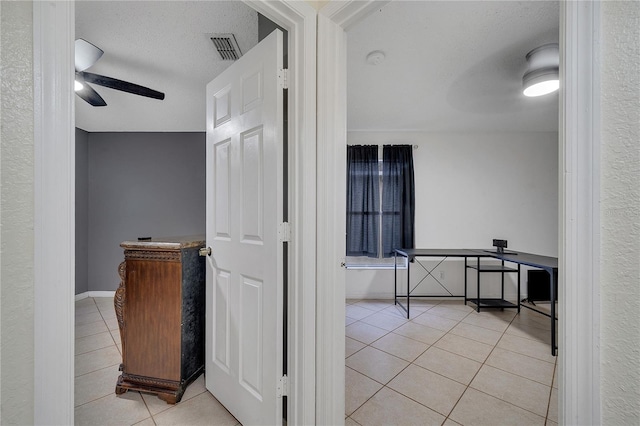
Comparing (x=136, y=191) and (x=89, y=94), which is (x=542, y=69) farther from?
(x=136, y=191)

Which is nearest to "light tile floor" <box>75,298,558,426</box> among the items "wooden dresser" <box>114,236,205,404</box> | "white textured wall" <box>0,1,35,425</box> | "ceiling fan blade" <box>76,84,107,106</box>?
"wooden dresser" <box>114,236,205,404</box>

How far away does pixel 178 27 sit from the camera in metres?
1.83

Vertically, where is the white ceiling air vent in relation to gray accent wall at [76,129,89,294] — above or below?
above

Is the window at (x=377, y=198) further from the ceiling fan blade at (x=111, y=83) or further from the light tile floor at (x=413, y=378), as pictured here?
the ceiling fan blade at (x=111, y=83)

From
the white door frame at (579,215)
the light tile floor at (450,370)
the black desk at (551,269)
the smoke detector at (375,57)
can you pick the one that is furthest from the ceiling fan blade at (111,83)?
the black desk at (551,269)

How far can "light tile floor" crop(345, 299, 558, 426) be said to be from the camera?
157 centimetres

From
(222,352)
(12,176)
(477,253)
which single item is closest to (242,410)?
(222,352)

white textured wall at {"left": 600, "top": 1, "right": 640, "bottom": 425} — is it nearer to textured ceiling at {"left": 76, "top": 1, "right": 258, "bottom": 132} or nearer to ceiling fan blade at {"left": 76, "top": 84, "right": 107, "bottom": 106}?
textured ceiling at {"left": 76, "top": 1, "right": 258, "bottom": 132}

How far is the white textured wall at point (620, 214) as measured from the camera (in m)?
0.53

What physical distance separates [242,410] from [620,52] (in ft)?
6.63

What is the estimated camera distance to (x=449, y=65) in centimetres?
222

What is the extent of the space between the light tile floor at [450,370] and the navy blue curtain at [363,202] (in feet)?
3.41

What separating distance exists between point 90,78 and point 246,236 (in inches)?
73.9

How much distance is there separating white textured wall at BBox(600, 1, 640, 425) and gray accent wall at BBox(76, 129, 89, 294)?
514cm
